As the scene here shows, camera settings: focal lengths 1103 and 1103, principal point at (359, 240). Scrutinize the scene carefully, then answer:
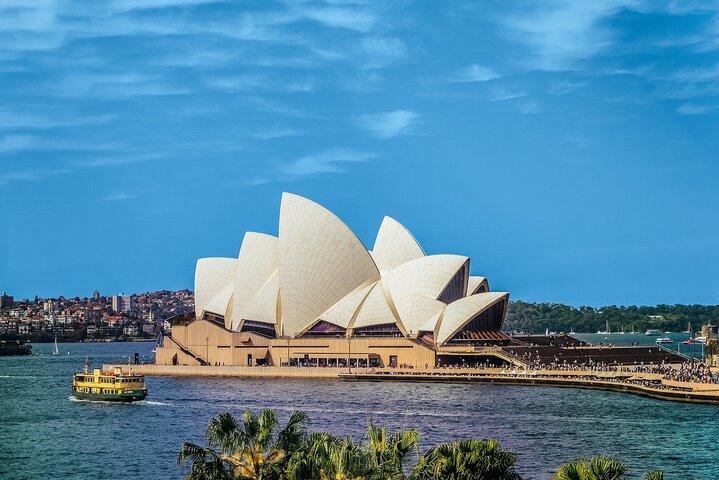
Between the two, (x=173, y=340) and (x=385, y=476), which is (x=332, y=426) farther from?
(x=173, y=340)

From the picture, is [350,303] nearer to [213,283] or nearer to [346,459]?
[213,283]

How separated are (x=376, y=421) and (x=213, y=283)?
4890 centimetres

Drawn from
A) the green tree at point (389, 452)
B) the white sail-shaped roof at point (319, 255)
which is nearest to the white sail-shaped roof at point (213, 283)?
the white sail-shaped roof at point (319, 255)

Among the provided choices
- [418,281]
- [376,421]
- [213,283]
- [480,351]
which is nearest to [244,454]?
[376,421]

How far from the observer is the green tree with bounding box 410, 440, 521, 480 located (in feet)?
61.0

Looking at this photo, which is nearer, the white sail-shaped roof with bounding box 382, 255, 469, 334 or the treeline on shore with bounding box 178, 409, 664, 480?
the treeline on shore with bounding box 178, 409, 664, 480

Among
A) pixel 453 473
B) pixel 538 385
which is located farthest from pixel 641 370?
pixel 453 473

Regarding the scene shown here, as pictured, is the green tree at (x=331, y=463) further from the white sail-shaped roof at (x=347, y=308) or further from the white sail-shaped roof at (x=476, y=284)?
the white sail-shaped roof at (x=476, y=284)

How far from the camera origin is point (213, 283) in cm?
9425

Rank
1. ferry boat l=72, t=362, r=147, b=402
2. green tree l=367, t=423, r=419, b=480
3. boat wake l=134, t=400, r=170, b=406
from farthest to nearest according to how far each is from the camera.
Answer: ferry boat l=72, t=362, r=147, b=402 < boat wake l=134, t=400, r=170, b=406 < green tree l=367, t=423, r=419, b=480

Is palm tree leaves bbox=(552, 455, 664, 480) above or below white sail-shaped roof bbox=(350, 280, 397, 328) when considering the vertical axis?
below

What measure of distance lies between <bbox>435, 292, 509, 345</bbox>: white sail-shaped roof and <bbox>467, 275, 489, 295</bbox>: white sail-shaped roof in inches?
273

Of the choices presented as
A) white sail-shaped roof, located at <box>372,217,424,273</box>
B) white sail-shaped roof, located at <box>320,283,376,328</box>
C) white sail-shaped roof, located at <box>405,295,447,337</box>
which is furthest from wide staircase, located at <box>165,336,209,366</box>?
white sail-shaped roof, located at <box>405,295,447,337</box>

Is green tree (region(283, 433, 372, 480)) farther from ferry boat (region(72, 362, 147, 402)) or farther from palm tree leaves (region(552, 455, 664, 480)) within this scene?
ferry boat (region(72, 362, 147, 402))
